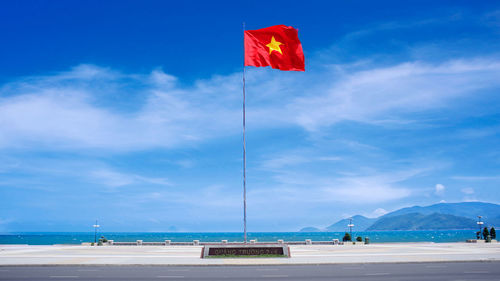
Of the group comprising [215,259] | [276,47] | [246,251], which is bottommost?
[215,259]

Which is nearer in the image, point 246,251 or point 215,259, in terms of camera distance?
point 215,259

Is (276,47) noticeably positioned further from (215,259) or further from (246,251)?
(215,259)

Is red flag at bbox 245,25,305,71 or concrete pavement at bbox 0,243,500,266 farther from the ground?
red flag at bbox 245,25,305,71

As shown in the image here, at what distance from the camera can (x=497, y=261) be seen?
3109cm

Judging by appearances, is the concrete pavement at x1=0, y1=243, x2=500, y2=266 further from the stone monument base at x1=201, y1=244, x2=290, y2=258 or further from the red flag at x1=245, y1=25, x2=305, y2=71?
the red flag at x1=245, y1=25, x2=305, y2=71

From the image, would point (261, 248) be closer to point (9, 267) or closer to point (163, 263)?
point (163, 263)

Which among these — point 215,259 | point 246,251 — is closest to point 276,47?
point 246,251

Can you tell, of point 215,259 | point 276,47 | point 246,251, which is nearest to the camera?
point 215,259

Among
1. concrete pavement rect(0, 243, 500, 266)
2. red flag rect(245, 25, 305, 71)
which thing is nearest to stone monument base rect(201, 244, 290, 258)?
concrete pavement rect(0, 243, 500, 266)

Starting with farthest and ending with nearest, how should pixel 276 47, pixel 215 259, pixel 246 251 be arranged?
pixel 246 251 < pixel 276 47 < pixel 215 259

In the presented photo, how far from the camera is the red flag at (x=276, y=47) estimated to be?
3136cm

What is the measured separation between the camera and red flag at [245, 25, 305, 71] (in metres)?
31.4

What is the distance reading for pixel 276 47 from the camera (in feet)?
104

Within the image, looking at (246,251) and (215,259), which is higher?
(246,251)
